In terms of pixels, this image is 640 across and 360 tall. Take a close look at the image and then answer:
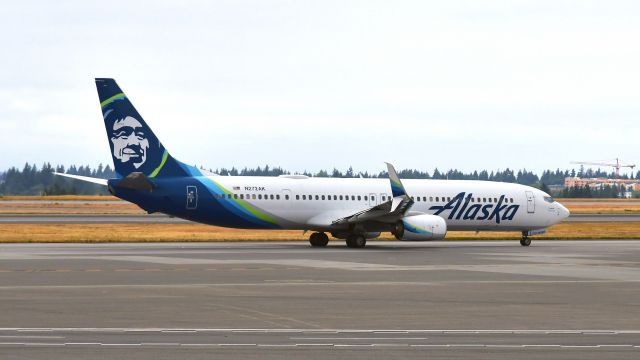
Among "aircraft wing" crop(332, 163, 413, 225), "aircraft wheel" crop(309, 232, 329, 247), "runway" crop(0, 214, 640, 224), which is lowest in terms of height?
"aircraft wheel" crop(309, 232, 329, 247)

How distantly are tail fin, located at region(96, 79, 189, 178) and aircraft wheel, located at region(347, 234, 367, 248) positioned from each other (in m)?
9.08

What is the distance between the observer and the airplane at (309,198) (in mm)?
46000

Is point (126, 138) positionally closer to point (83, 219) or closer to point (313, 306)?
point (313, 306)

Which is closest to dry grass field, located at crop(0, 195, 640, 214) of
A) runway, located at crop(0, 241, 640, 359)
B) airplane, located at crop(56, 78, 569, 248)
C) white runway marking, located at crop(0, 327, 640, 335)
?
airplane, located at crop(56, 78, 569, 248)

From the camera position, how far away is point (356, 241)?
4947 cm

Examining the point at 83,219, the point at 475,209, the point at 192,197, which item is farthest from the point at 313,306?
the point at 83,219

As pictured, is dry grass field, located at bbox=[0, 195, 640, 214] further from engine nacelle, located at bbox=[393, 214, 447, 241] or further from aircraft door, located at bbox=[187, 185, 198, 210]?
engine nacelle, located at bbox=[393, 214, 447, 241]

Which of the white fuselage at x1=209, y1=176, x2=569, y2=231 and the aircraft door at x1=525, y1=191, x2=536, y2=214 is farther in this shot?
the aircraft door at x1=525, y1=191, x2=536, y2=214

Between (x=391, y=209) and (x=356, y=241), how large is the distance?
2590 millimetres

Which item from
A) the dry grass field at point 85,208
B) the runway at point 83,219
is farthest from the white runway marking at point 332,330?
the dry grass field at point 85,208

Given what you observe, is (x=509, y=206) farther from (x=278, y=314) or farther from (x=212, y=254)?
(x=278, y=314)

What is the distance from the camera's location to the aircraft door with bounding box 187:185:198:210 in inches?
1826

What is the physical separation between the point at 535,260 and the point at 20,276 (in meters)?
19.3

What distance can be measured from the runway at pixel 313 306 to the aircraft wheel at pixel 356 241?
8.81 metres
